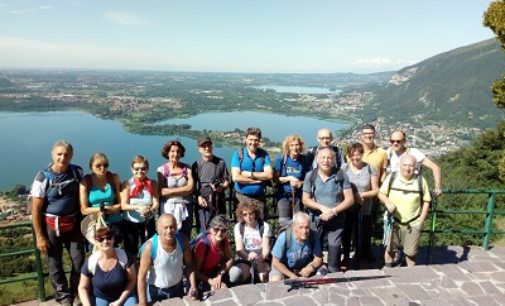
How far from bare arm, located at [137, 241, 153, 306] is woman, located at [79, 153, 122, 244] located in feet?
1.76

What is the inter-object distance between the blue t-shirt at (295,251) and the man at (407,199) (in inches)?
39.5

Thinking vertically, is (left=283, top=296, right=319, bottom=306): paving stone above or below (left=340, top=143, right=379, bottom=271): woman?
below

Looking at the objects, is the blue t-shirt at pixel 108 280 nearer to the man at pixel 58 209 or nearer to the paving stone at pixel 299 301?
the man at pixel 58 209

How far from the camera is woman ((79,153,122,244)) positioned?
12.6 ft

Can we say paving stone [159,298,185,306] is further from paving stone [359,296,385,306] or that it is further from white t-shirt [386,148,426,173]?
white t-shirt [386,148,426,173]

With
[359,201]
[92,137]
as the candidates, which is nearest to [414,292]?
[359,201]

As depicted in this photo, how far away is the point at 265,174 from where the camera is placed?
4.55 meters

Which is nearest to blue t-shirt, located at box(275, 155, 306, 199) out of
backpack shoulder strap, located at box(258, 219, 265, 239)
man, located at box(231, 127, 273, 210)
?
man, located at box(231, 127, 273, 210)

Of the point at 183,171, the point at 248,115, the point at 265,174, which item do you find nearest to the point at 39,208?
the point at 183,171

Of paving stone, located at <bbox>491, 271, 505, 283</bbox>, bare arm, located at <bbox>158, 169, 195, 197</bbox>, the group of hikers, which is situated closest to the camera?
the group of hikers

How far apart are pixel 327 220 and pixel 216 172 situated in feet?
4.49

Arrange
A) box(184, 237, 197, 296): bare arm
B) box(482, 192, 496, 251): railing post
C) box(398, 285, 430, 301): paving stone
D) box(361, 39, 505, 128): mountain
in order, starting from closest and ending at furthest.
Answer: box(184, 237, 197, 296): bare arm, box(398, 285, 430, 301): paving stone, box(482, 192, 496, 251): railing post, box(361, 39, 505, 128): mountain

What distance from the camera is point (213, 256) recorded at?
3.92 meters

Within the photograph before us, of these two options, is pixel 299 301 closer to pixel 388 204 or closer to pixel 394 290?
pixel 394 290
